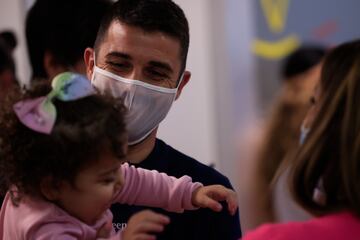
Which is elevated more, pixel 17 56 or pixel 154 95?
pixel 154 95

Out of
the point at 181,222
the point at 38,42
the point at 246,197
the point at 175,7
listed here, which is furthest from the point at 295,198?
the point at 246,197

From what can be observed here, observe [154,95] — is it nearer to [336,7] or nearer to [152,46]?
[152,46]

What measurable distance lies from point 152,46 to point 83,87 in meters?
0.28

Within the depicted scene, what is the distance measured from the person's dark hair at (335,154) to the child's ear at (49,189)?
38 centimetres

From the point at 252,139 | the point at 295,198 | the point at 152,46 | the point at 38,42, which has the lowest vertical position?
the point at 252,139

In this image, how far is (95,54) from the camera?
127 centimetres

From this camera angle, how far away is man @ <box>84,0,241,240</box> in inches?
46.9

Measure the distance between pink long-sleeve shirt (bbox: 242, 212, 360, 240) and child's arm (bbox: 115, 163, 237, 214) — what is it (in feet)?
0.23

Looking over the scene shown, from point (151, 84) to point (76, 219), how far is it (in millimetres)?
356

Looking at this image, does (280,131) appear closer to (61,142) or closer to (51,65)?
(51,65)

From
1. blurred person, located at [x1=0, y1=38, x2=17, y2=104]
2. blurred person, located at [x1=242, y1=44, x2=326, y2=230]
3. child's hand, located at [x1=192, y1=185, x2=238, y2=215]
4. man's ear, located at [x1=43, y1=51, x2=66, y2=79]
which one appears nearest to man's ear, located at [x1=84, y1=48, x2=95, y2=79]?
child's hand, located at [x1=192, y1=185, x2=238, y2=215]

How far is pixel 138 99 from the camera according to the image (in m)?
1.22

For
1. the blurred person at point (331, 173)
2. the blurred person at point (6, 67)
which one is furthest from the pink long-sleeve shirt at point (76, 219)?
the blurred person at point (6, 67)

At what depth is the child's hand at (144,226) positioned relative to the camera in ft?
2.90
